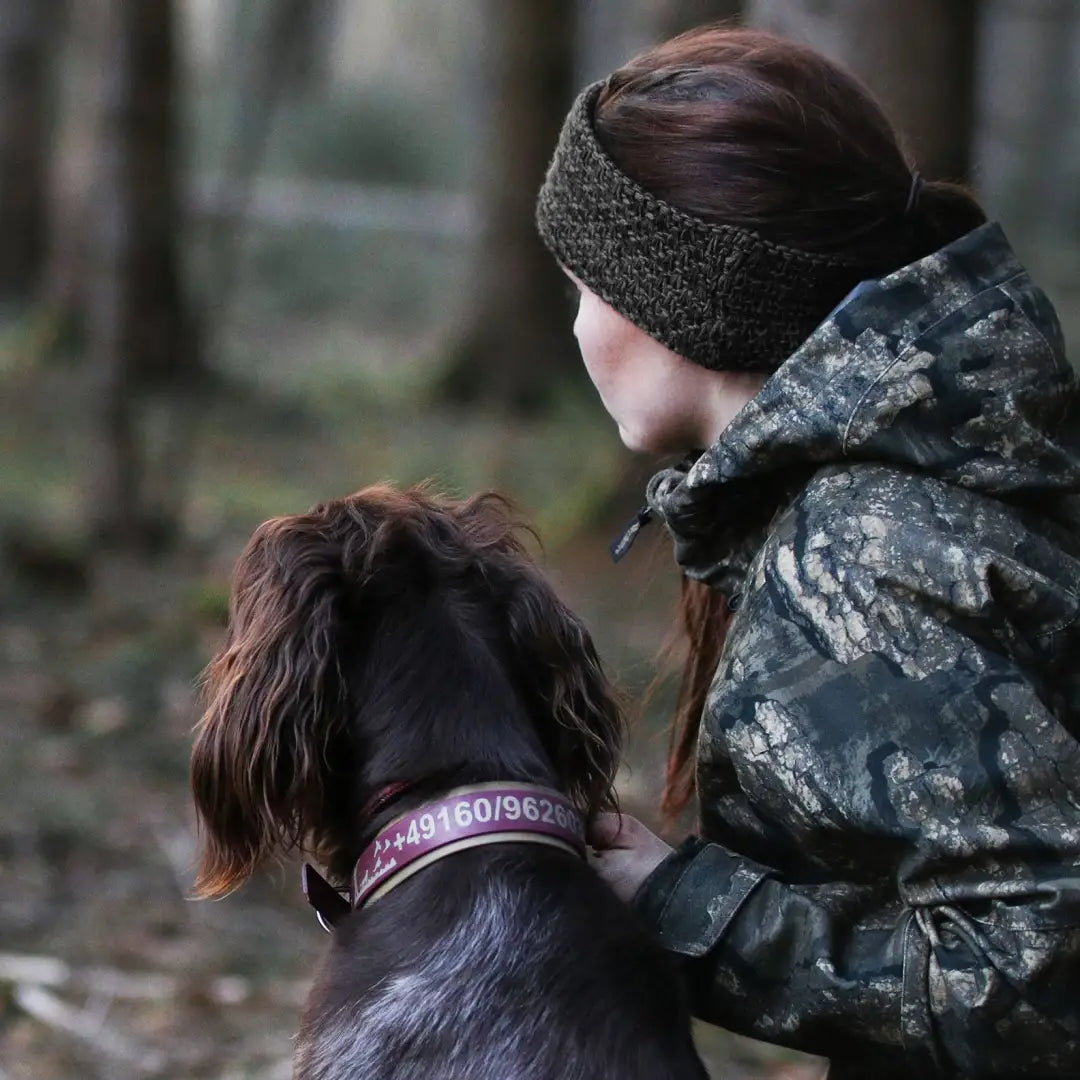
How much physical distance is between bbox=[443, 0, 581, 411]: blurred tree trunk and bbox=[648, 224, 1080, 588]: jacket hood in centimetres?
1032

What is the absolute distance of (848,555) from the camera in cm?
222

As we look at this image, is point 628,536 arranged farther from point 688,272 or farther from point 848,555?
point 848,555

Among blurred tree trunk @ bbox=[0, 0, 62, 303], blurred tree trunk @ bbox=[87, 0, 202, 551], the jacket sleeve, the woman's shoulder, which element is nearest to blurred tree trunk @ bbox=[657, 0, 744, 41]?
blurred tree trunk @ bbox=[87, 0, 202, 551]

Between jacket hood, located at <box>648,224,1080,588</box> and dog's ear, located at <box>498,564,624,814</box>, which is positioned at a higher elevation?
jacket hood, located at <box>648,224,1080,588</box>

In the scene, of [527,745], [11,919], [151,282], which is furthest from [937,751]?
[151,282]

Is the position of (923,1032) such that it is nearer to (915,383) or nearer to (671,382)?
(915,383)

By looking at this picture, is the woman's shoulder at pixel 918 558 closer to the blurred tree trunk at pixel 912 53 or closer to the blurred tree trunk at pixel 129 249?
the blurred tree trunk at pixel 912 53

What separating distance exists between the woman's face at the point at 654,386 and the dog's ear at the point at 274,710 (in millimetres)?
537

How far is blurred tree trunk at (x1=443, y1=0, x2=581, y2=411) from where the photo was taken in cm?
1233

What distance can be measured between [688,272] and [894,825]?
93cm

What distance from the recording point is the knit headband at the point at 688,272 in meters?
2.52

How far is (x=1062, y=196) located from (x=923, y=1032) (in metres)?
21.2

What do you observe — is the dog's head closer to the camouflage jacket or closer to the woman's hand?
the woman's hand

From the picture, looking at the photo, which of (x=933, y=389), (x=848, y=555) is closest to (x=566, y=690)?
(x=848, y=555)
